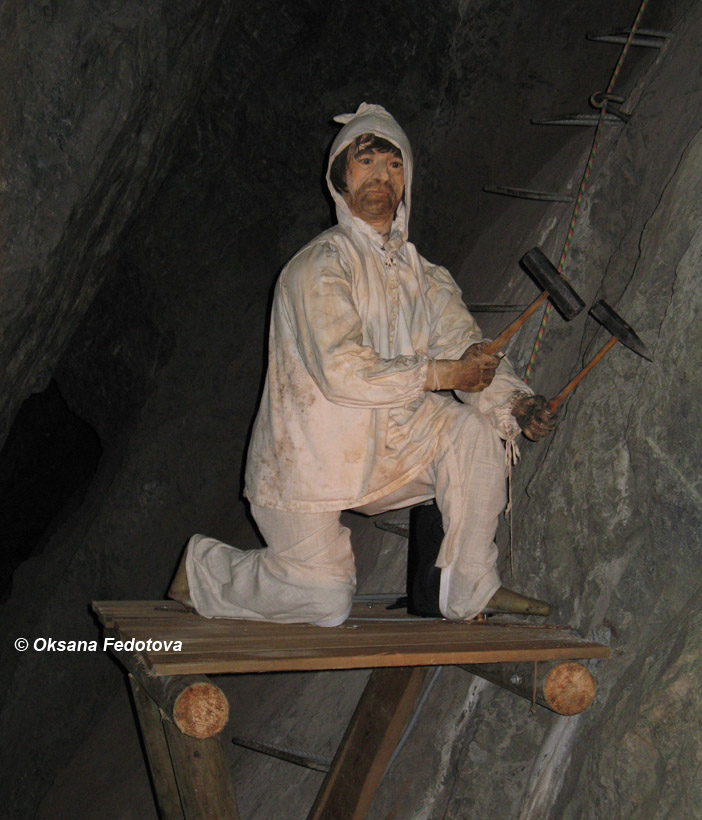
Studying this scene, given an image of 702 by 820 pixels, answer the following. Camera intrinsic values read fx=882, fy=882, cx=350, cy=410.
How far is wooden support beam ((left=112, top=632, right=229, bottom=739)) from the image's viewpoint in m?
1.89

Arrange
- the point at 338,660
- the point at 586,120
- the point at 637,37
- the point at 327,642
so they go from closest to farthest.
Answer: the point at 338,660 < the point at 327,642 < the point at 586,120 < the point at 637,37

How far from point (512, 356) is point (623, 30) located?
1519 mm

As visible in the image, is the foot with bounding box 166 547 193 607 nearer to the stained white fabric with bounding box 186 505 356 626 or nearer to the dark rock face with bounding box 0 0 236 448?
the stained white fabric with bounding box 186 505 356 626

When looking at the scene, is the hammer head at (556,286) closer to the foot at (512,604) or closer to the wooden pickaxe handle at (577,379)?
the wooden pickaxe handle at (577,379)

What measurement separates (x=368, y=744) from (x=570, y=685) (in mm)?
791

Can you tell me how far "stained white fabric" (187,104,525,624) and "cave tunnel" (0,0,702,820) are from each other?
0.35m

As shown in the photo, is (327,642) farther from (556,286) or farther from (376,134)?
(376,134)

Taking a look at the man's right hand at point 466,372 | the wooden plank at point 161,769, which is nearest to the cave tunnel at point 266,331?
the man's right hand at point 466,372

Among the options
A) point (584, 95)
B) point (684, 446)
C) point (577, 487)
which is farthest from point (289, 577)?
point (584, 95)

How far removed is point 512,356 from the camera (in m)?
3.34

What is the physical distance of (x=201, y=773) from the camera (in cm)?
201

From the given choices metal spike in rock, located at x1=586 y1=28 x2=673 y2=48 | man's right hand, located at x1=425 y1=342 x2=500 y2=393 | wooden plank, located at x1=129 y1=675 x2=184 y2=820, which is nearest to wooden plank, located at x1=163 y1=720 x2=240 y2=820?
wooden plank, located at x1=129 y1=675 x2=184 y2=820

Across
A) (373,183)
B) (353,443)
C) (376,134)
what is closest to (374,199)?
(373,183)

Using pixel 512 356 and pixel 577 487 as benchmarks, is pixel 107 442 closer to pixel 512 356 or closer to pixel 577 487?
pixel 512 356
